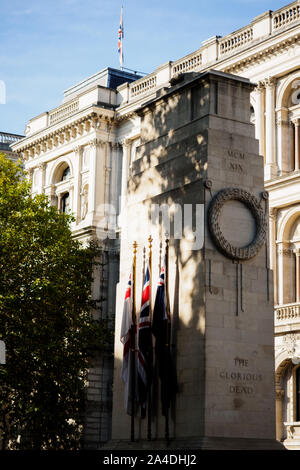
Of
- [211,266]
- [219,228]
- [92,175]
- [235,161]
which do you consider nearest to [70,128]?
[92,175]

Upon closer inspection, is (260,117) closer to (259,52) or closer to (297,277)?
(259,52)

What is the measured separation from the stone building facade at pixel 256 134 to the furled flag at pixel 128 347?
31.3ft

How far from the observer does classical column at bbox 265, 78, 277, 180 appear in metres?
45.2

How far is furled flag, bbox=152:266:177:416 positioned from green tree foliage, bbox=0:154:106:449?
16.5 m

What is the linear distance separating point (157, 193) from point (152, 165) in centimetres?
101

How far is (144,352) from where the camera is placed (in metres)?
25.2

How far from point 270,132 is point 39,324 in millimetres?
14133

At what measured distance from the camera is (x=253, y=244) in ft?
81.5

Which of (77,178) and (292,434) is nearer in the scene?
(292,434)

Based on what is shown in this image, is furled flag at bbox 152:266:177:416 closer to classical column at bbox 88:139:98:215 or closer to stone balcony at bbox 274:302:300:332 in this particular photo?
stone balcony at bbox 274:302:300:332

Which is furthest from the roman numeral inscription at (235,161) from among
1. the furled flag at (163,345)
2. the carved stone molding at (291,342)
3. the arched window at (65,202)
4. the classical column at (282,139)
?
the arched window at (65,202)

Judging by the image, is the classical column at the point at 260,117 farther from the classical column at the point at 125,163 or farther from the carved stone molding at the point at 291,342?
the classical column at the point at 125,163

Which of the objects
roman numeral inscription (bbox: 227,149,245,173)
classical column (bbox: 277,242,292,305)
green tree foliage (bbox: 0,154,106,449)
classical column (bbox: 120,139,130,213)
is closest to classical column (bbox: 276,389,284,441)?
classical column (bbox: 277,242,292,305)
